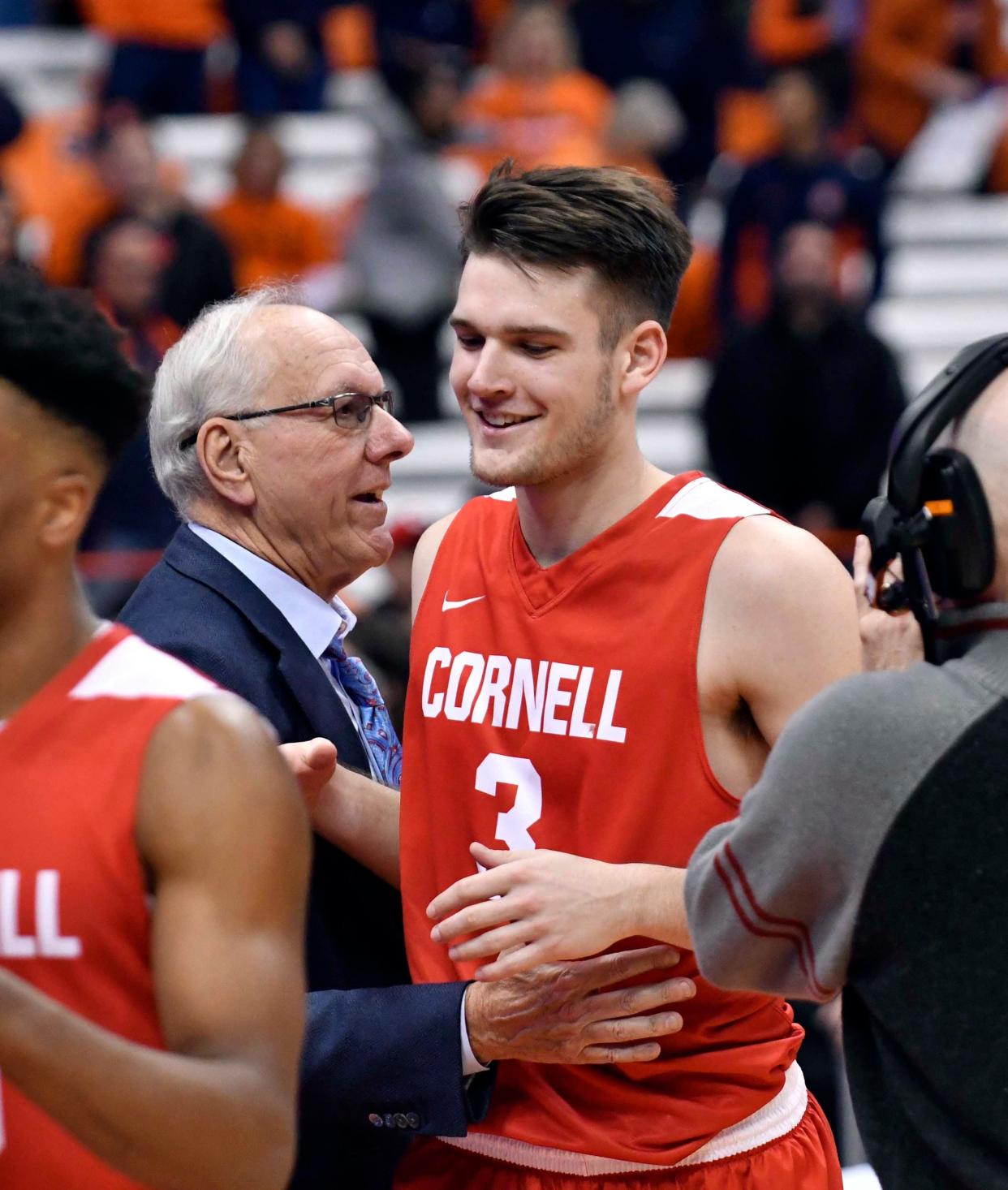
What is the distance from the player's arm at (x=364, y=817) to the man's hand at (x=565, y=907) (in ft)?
1.43

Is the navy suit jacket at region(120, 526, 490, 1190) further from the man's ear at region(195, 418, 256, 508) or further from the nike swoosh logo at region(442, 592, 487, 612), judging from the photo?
the nike swoosh logo at region(442, 592, 487, 612)

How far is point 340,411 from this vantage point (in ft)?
10.2

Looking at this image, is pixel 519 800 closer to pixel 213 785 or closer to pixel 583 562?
pixel 583 562

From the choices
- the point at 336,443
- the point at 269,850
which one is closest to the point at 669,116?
the point at 336,443

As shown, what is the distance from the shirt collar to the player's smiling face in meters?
0.45

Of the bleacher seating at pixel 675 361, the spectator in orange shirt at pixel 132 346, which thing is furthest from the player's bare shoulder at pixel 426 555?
the bleacher seating at pixel 675 361

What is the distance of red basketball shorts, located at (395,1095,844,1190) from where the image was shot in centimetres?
259

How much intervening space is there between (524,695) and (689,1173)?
70 centimetres

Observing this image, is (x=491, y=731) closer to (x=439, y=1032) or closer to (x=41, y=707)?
(x=439, y=1032)

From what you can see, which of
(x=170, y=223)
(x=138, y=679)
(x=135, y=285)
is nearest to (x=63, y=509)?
(x=138, y=679)

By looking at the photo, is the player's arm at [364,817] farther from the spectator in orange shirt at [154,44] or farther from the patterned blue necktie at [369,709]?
the spectator in orange shirt at [154,44]

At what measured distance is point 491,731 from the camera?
8.70 ft

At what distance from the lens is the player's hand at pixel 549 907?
2.44m

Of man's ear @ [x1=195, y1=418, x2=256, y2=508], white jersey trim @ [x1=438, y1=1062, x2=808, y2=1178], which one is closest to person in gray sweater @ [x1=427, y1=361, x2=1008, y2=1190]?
white jersey trim @ [x1=438, y1=1062, x2=808, y2=1178]
